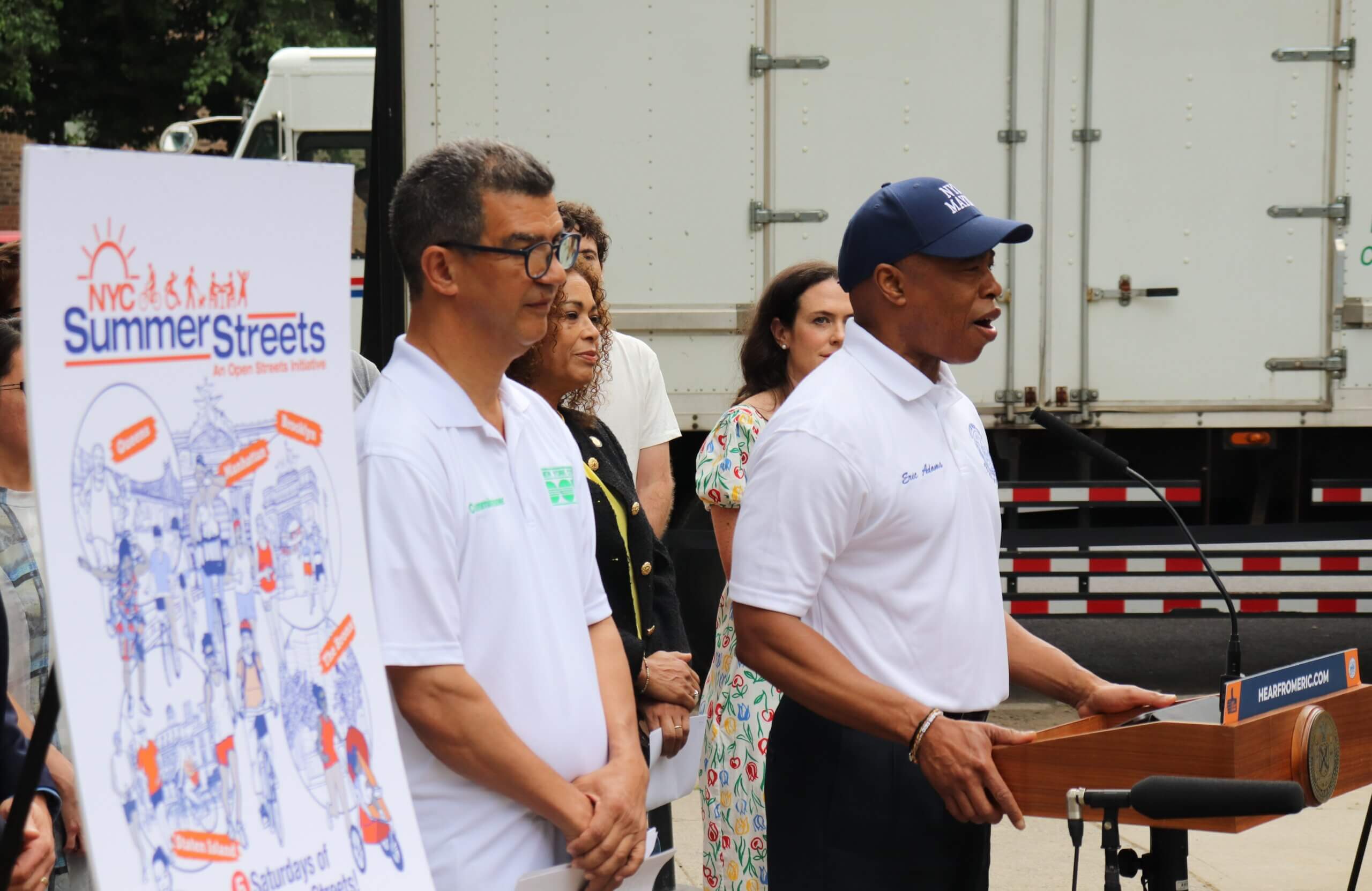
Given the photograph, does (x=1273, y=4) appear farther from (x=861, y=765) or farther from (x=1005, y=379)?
(x=861, y=765)

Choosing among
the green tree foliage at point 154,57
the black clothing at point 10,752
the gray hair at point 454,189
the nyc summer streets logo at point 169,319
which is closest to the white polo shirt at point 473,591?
the gray hair at point 454,189

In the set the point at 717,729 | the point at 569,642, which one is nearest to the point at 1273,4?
the point at 717,729

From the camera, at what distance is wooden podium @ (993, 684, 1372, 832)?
2.02m

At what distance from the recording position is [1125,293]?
6.68 m

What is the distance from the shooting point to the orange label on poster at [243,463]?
1606 mm

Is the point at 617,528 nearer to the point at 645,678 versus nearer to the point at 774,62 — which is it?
the point at 645,678

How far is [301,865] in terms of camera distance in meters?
1.62

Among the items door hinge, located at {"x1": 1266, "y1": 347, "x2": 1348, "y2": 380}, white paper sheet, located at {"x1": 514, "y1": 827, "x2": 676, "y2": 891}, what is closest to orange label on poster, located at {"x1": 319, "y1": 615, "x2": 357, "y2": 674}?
white paper sheet, located at {"x1": 514, "y1": 827, "x2": 676, "y2": 891}

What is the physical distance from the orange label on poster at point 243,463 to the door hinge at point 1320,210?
5975mm

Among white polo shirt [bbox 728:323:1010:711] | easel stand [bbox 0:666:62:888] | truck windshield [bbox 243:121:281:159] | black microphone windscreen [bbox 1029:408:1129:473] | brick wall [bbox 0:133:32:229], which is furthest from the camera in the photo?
brick wall [bbox 0:133:32:229]

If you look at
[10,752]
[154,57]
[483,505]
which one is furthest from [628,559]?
[154,57]

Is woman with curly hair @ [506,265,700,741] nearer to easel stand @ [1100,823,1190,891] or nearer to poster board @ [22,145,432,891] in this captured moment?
easel stand @ [1100,823,1190,891]

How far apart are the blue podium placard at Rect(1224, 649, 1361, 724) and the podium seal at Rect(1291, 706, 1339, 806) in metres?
0.04

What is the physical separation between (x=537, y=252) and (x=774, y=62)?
15.1 feet
